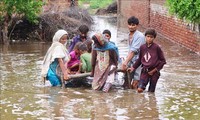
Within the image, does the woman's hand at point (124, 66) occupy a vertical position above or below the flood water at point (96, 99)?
above

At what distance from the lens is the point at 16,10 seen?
19734 millimetres

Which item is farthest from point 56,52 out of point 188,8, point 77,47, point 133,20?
point 188,8

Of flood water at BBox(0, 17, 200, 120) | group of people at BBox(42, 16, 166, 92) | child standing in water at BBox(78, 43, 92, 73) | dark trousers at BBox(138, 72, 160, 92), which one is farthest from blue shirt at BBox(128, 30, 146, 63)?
child standing in water at BBox(78, 43, 92, 73)

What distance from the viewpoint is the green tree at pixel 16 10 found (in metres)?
19.4

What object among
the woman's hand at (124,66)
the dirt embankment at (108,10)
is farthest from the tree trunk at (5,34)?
the dirt embankment at (108,10)

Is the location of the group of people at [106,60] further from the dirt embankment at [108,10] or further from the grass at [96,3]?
the grass at [96,3]

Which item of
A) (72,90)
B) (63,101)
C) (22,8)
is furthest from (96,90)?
(22,8)

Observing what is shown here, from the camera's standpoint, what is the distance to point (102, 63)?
34.1ft

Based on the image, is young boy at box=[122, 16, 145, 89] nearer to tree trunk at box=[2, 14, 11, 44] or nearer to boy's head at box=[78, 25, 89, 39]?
boy's head at box=[78, 25, 89, 39]

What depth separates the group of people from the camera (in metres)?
9.84

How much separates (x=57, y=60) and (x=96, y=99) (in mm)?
1599

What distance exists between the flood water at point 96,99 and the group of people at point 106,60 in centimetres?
26

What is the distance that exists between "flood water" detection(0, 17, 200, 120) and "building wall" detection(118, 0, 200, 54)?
9.37 ft

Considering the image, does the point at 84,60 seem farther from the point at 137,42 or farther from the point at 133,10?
the point at 133,10
